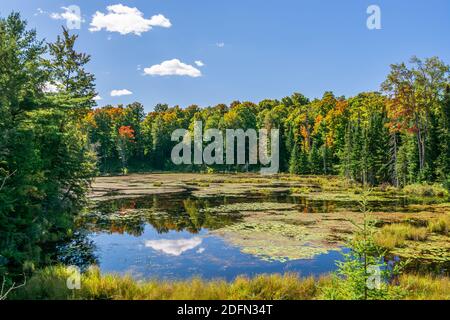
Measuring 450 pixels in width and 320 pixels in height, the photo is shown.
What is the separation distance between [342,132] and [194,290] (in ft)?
215

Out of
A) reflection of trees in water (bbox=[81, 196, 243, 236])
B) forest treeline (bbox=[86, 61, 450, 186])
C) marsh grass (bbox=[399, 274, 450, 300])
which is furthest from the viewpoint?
forest treeline (bbox=[86, 61, 450, 186])

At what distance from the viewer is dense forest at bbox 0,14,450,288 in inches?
498

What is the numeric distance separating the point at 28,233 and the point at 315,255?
10.9 meters

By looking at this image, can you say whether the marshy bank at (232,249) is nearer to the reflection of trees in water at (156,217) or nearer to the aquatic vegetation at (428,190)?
the reflection of trees in water at (156,217)

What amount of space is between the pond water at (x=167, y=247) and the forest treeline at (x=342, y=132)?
35.4 ft

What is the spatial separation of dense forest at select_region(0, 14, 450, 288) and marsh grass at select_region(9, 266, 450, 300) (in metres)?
1.93

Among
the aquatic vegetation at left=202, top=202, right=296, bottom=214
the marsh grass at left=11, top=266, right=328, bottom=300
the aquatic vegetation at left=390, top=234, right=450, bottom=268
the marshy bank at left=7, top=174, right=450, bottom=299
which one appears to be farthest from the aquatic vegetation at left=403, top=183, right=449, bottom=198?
the marsh grass at left=11, top=266, right=328, bottom=300

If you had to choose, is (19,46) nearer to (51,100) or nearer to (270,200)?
(51,100)

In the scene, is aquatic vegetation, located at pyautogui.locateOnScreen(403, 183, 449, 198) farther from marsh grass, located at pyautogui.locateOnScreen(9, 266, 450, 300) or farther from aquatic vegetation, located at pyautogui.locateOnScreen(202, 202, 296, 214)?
marsh grass, located at pyautogui.locateOnScreen(9, 266, 450, 300)

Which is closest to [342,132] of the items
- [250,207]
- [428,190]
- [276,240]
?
[428,190]

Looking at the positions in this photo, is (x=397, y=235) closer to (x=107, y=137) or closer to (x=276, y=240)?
(x=276, y=240)

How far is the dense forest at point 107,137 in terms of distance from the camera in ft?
41.5

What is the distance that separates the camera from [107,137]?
85.6 meters
